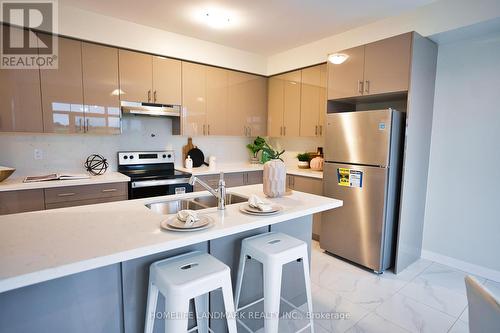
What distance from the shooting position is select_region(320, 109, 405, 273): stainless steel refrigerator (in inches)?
98.5

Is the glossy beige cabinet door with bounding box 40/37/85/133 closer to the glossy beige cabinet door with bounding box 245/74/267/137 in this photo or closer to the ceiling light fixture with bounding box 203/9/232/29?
the ceiling light fixture with bounding box 203/9/232/29

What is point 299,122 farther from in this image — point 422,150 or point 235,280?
point 235,280

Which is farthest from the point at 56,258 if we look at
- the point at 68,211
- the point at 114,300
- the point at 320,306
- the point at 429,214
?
the point at 429,214

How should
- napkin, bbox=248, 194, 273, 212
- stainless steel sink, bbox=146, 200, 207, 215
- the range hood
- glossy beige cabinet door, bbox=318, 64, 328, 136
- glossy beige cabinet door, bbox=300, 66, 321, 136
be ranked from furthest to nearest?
glossy beige cabinet door, bbox=300, 66, 321, 136, glossy beige cabinet door, bbox=318, 64, 328, 136, the range hood, stainless steel sink, bbox=146, 200, 207, 215, napkin, bbox=248, 194, 273, 212

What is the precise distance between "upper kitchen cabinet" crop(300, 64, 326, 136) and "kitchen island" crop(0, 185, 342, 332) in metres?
2.14

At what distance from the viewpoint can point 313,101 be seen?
3.48 meters

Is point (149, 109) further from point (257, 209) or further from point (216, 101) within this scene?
point (257, 209)

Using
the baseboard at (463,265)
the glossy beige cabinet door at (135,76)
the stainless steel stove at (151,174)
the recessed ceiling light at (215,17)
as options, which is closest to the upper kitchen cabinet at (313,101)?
the recessed ceiling light at (215,17)

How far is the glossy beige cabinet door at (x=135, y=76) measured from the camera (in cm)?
294

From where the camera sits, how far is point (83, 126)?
278cm

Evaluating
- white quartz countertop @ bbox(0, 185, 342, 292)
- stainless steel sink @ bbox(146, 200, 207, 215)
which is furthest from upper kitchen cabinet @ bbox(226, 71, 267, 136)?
white quartz countertop @ bbox(0, 185, 342, 292)

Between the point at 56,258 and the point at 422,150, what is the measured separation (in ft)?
10.1

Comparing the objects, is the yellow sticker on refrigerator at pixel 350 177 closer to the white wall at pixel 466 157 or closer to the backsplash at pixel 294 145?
the white wall at pixel 466 157

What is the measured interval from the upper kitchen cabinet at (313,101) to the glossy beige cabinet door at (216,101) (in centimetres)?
107
